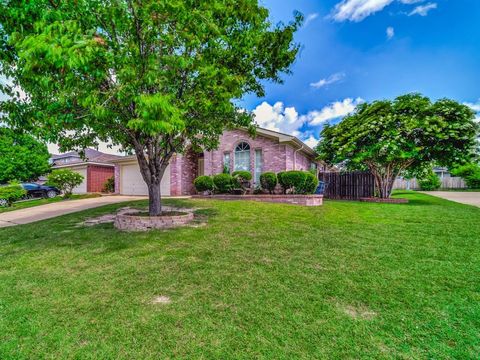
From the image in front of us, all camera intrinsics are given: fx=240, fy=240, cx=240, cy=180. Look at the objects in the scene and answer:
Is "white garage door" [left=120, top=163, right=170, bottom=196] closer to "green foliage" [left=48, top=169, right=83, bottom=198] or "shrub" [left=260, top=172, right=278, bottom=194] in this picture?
"green foliage" [left=48, top=169, right=83, bottom=198]

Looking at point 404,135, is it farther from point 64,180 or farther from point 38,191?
point 38,191

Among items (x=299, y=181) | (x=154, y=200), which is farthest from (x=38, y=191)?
(x=299, y=181)

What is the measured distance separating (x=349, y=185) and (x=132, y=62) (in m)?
14.1

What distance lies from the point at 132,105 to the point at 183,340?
4.87m

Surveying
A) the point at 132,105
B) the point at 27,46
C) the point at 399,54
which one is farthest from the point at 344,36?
the point at 27,46

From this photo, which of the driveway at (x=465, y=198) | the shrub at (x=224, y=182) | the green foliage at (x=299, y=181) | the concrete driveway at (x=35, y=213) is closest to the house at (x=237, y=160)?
the green foliage at (x=299, y=181)

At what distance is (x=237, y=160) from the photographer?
14500mm

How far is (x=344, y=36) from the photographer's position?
33.8 feet

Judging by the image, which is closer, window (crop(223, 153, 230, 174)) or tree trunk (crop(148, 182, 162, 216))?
tree trunk (crop(148, 182, 162, 216))

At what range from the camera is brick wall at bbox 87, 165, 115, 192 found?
22672 mm

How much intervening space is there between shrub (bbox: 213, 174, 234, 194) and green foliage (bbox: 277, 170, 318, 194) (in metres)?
2.64

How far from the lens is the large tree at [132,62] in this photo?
3.67 meters

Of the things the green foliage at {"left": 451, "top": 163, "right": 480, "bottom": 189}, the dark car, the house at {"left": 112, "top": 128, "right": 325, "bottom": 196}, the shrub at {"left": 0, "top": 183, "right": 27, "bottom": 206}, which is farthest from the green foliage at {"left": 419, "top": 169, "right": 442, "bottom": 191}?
the dark car

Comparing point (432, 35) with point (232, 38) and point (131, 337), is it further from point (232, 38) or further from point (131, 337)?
point (131, 337)
